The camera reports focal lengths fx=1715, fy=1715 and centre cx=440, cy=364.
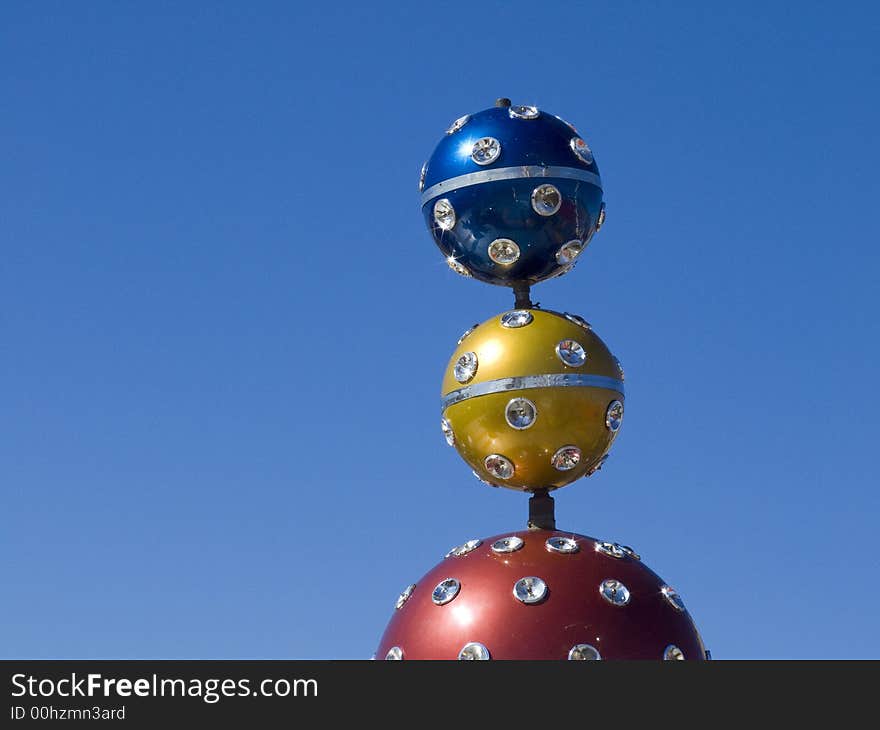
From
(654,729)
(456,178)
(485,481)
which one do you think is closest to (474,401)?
(485,481)

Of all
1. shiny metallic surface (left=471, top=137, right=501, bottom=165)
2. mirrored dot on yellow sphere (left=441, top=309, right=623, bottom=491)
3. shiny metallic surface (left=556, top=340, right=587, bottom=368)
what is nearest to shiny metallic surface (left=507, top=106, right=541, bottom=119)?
shiny metallic surface (left=471, top=137, right=501, bottom=165)

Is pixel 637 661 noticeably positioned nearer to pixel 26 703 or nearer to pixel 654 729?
pixel 654 729

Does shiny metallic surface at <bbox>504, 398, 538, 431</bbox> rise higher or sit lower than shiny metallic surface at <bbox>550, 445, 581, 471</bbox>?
higher

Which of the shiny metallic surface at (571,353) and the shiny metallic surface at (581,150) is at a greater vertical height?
the shiny metallic surface at (581,150)

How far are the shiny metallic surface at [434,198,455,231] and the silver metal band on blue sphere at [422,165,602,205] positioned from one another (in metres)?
0.07

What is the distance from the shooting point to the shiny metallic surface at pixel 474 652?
10.4m

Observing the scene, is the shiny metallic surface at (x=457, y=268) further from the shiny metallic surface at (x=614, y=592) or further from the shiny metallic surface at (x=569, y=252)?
the shiny metallic surface at (x=614, y=592)

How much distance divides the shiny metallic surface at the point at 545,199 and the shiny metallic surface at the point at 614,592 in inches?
98.5

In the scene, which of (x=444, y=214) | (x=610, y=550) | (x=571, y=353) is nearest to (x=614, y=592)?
(x=610, y=550)

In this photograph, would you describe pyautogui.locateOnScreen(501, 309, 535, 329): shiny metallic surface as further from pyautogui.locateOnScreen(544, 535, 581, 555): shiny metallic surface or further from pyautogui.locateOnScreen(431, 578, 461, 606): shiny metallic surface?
pyautogui.locateOnScreen(431, 578, 461, 606): shiny metallic surface

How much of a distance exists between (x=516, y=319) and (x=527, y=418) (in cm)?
71

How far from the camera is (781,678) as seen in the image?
30.6 feet

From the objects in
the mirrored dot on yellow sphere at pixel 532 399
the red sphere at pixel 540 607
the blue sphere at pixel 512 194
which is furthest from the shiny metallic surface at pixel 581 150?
the red sphere at pixel 540 607

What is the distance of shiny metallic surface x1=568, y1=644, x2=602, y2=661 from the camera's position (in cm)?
1033
